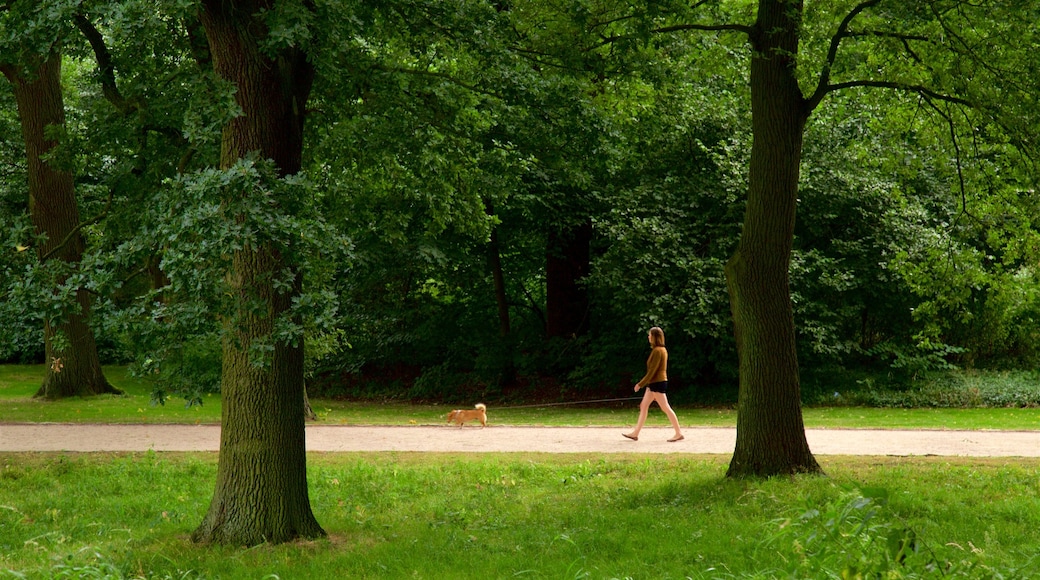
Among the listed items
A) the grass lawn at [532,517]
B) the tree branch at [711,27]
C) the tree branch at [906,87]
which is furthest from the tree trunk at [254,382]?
the tree branch at [906,87]

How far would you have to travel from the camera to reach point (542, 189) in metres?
24.4

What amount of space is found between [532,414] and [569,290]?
18.5 feet

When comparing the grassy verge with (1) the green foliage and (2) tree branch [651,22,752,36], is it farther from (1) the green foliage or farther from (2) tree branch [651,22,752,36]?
(2) tree branch [651,22,752,36]

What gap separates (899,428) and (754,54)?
8.71m

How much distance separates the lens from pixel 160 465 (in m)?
12.6

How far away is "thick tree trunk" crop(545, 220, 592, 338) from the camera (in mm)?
26797

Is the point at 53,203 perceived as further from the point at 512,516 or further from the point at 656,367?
the point at 512,516

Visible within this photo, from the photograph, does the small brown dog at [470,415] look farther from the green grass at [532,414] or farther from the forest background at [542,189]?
the forest background at [542,189]

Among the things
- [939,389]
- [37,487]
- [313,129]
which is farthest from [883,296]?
Result: [37,487]

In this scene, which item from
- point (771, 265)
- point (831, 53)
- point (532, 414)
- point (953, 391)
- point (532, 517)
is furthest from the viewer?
point (953, 391)

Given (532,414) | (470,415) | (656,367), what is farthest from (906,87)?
(532,414)

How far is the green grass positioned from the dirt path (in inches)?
54.3

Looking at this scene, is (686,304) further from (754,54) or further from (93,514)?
(93,514)

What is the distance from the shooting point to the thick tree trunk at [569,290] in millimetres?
26797
